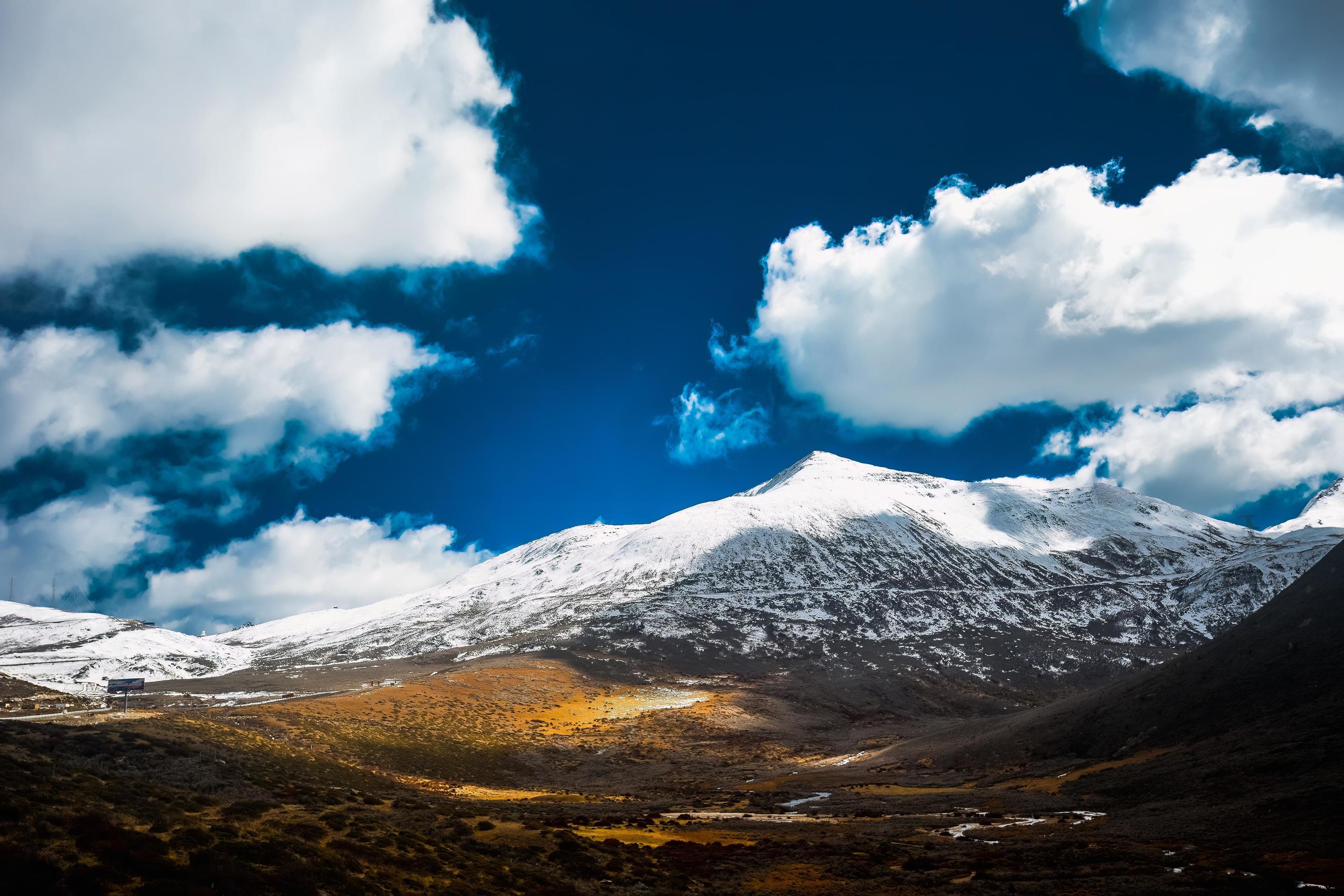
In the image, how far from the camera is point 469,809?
44844mm

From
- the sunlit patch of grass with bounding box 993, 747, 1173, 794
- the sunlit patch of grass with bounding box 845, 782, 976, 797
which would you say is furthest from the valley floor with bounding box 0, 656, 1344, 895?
the sunlit patch of grass with bounding box 845, 782, 976, 797

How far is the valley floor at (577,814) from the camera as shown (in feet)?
76.7

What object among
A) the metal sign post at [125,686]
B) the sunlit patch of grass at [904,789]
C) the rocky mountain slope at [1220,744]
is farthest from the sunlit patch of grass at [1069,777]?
the metal sign post at [125,686]

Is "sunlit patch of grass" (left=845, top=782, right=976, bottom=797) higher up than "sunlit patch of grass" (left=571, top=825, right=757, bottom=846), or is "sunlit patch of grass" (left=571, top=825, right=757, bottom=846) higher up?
"sunlit patch of grass" (left=571, top=825, right=757, bottom=846)

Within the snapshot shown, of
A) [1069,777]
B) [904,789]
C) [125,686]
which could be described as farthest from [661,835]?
[125,686]

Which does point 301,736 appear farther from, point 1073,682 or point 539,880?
point 1073,682

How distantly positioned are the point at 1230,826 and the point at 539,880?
1501 inches

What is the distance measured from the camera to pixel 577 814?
51125 millimetres

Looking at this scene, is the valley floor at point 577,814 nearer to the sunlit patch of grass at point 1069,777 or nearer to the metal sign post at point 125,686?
the sunlit patch of grass at point 1069,777

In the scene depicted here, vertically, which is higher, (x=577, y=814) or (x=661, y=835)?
(x=661, y=835)

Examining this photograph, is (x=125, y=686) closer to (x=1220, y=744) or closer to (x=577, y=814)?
(x=577, y=814)

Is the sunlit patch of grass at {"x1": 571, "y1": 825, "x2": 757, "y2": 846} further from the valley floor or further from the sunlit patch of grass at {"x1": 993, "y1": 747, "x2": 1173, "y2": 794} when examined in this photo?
the sunlit patch of grass at {"x1": 993, "y1": 747, "x2": 1173, "y2": 794}

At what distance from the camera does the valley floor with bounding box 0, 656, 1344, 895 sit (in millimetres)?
23375

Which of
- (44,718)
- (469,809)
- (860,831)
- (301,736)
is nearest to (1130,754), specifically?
(860,831)
